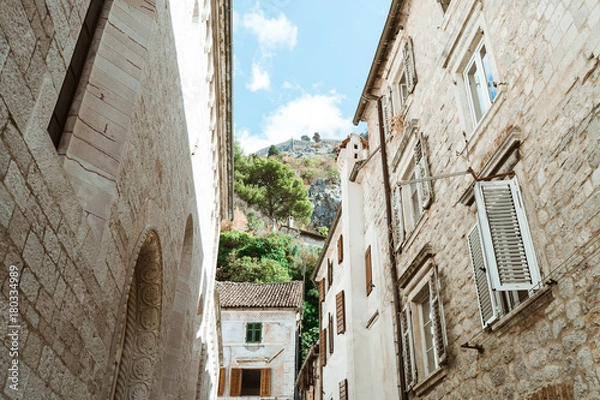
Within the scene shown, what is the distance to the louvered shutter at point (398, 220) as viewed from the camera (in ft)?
33.9

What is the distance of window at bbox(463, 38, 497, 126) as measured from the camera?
730 cm

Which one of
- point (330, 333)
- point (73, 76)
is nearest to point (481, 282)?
point (73, 76)

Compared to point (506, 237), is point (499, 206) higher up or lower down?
higher up

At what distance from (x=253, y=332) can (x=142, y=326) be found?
22567mm

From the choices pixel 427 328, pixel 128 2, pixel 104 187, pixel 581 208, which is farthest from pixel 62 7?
pixel 427 328

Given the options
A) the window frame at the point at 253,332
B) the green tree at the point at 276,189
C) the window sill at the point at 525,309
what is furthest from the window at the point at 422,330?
the green tree at the point at 276,189

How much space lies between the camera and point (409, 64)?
425 inches

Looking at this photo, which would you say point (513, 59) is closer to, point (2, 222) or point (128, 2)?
point (128, 2)

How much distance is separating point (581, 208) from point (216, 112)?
9839mm

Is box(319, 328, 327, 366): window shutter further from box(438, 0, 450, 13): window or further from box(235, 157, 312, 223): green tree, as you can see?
box(235, 157, 312, 223): green tree

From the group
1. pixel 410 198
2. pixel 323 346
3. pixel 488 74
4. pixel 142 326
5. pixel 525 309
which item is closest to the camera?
pixel 525 309

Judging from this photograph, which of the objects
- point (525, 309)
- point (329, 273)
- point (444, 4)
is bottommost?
point (525, 309)

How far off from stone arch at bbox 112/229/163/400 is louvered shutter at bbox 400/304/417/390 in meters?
4.21

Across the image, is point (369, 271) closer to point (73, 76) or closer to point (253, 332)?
point (73, 76)
